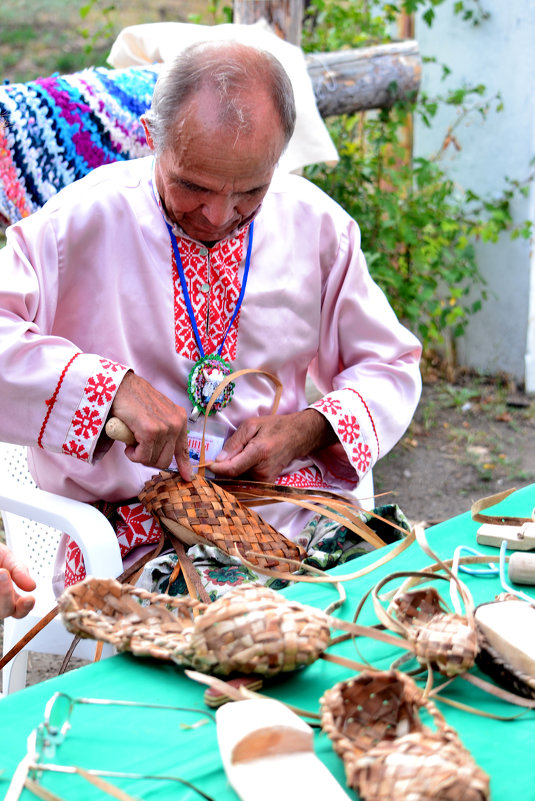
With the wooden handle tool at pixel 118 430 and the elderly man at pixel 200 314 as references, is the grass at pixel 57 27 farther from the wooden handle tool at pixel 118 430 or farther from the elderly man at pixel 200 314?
the wooden handle tool at pixel 118 430

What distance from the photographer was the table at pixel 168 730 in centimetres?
106

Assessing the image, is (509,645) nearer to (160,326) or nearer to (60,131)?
(160,326)

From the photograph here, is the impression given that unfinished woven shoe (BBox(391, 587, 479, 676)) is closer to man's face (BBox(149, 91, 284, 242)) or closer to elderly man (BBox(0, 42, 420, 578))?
elderly man (BBox(0, 42, 420, 578))

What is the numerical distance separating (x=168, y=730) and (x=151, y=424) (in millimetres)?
865

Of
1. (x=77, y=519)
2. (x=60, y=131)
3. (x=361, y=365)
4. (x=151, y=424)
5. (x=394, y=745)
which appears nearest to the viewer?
(x=394, y=745)

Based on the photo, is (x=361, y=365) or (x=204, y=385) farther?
(x=361, y=365)

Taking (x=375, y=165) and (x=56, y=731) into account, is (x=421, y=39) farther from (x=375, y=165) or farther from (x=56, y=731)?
(x=56, y=731)

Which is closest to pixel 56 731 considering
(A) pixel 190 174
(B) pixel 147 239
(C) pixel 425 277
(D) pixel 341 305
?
(A) pixel 190 174

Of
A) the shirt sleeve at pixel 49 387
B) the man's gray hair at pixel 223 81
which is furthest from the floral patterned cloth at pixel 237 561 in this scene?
the man's gray hair at pixel 223 81

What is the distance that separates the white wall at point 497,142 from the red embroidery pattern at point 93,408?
4.36m

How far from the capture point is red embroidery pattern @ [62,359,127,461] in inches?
78.1

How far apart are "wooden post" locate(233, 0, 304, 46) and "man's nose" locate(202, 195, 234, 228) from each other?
279cm

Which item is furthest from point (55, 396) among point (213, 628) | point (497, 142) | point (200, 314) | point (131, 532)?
point (497, 142)

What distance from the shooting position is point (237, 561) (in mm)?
1958
